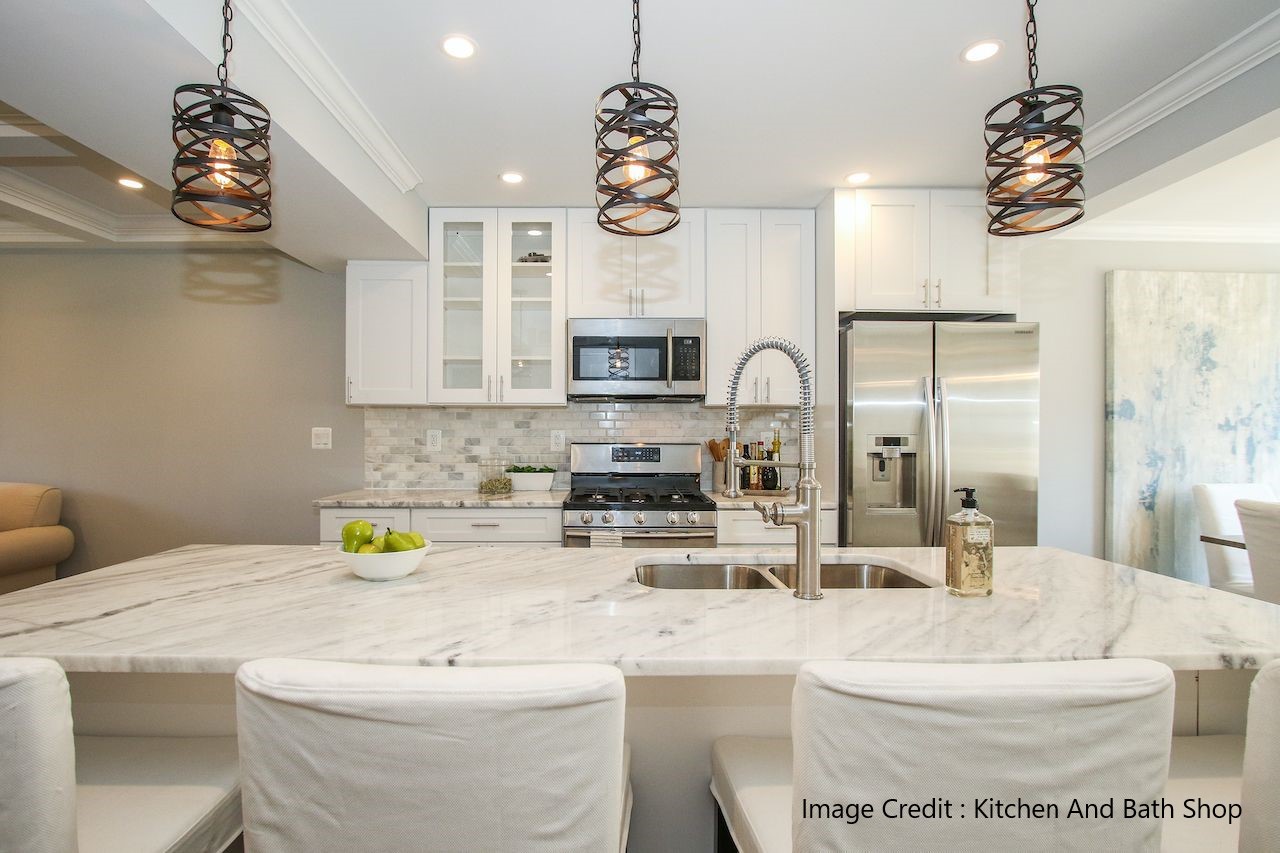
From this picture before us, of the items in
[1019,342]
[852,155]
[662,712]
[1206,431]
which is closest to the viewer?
[662,712]

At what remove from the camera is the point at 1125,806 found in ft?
2.53

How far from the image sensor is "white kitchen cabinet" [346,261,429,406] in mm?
3371

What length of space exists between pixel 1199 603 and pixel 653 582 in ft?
4.11

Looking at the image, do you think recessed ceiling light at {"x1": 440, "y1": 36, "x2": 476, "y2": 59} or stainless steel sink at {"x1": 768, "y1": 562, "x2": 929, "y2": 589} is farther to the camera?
recessed ceiling light at {"x1": 440, "y1": 36, "x2": 476, "y2": 59}

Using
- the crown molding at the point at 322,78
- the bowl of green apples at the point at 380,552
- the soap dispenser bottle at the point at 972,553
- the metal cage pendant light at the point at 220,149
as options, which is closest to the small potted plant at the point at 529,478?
the crown molding at the point at 322,78

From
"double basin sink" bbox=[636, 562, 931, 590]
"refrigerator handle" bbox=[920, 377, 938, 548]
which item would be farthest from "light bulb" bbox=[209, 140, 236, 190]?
"refrigerator handle" bbox=[920, 377, 938, 548]

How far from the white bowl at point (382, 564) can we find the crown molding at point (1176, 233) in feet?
13.5

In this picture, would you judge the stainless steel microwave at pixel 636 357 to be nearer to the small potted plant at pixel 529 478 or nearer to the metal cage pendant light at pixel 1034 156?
the small potted plant at pixel 529 478

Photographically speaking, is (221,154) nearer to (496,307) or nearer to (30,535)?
(496,307)

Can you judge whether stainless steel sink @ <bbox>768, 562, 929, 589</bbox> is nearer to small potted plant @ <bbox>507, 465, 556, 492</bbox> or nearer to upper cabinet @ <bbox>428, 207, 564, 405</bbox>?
upper cabinet @ <bbox>428, 207, 564, 405</bbox>

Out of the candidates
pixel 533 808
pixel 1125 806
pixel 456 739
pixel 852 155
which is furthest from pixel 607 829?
pixel 852 155

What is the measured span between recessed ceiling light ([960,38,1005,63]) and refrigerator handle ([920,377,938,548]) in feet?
4.61

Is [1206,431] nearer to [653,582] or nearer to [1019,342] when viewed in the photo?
[1019,342]

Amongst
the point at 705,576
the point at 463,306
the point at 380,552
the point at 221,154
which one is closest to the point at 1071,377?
the point at 705,576
